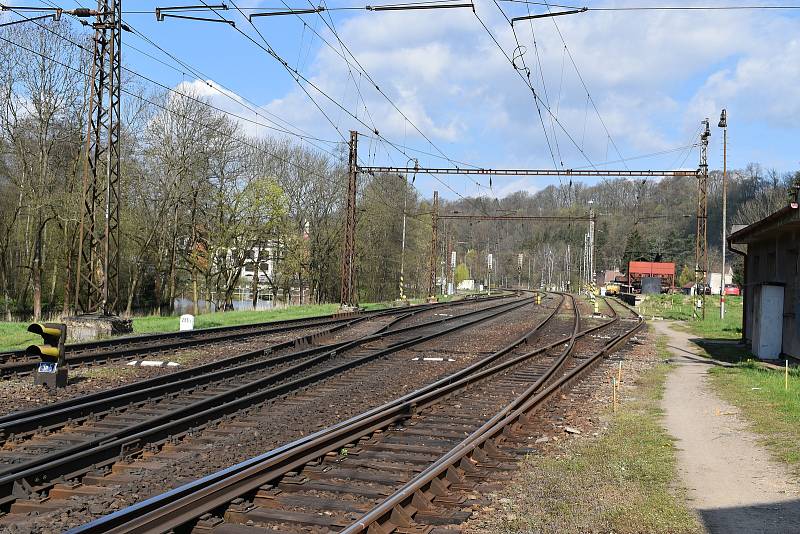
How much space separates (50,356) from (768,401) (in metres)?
12.2

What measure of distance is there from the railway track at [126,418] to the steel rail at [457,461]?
2.98 metres

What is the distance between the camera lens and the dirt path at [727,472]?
6.56m

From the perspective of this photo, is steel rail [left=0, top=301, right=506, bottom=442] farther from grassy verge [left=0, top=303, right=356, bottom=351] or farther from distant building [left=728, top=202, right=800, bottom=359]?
distant building [left=728, top=202, right=800, bottom=359]

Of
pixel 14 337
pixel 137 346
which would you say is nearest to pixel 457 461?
pixel 137 346

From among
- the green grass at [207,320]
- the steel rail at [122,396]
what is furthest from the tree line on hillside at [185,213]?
the steel rail at [122,396]

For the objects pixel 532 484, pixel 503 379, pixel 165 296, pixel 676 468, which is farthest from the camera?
pixel 165 296

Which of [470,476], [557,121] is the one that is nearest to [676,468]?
[470,476]

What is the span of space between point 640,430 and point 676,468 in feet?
7.03

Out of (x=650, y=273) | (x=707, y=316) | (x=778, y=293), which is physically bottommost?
(x=707, y=316)

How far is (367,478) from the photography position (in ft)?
24.9

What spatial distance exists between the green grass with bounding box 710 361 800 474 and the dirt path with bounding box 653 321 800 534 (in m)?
0.20

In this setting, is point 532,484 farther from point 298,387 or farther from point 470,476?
point 298,387

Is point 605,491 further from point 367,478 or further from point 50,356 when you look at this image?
point 50,356

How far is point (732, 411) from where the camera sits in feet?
40.6
